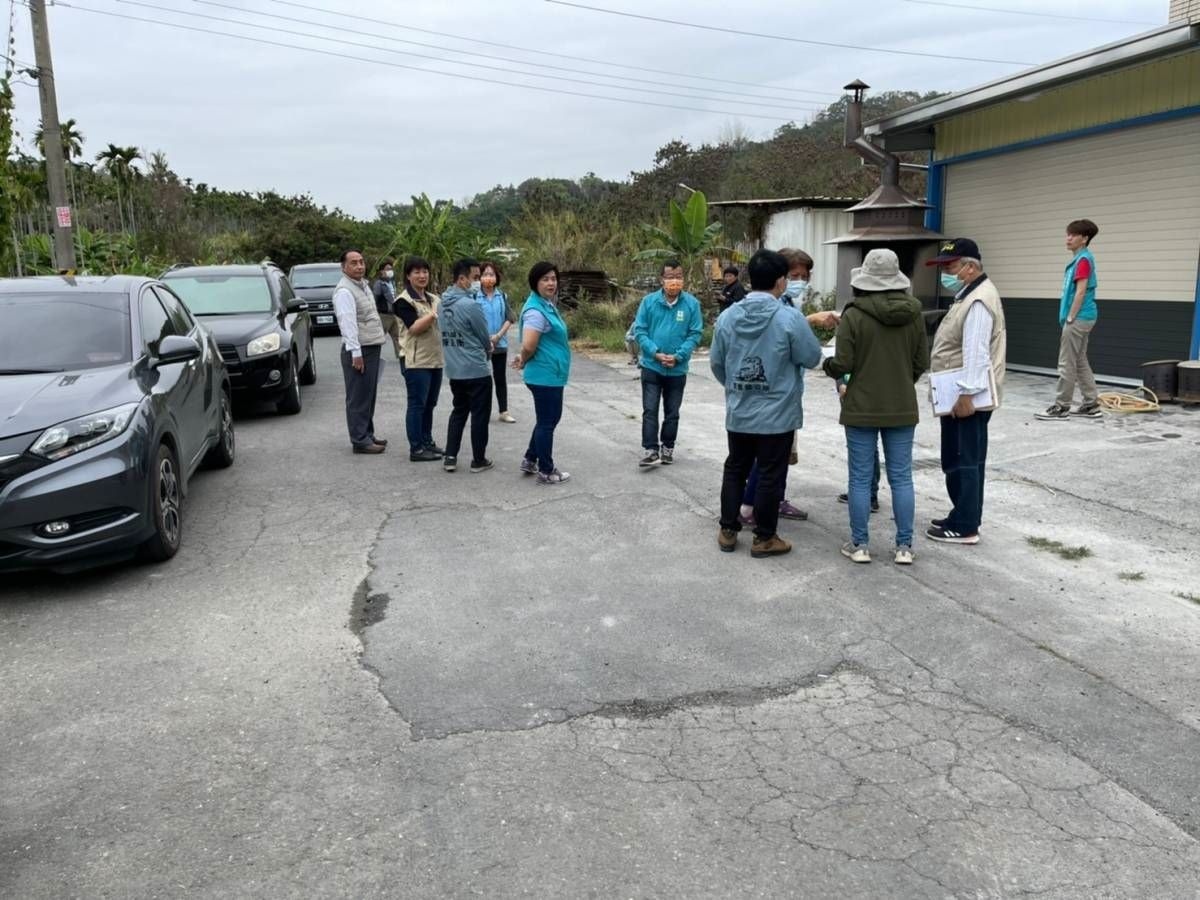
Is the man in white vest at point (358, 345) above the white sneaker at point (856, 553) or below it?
above

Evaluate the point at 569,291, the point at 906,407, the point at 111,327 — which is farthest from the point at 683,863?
the point at 569,291

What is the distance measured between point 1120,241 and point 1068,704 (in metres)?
9.42

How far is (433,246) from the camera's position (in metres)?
29.6

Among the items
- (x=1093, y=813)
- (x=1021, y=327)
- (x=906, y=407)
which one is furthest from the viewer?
(x=1021, y=327)

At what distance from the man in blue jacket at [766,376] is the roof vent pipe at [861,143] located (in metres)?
9.78

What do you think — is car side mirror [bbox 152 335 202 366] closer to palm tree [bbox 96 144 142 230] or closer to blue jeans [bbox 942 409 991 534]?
blue jeans [bbox 942 409 991 534]

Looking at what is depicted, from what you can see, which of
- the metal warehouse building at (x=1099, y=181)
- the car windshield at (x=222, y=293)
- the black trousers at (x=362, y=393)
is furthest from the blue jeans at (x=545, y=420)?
the metal warehouse building at (x=1099, y=181)

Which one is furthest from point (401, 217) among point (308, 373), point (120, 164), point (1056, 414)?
point (1056, 414)

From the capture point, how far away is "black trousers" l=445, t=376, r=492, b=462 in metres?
7.54

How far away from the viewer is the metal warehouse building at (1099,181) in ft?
34.4

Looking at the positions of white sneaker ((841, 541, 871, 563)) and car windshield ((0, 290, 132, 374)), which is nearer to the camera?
white sneaker ((841, 541, 871, 563))

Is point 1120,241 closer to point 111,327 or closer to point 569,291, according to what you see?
point 111,327

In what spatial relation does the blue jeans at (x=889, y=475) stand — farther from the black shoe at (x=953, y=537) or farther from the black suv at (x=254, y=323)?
the black suv at (x=254, y=323)

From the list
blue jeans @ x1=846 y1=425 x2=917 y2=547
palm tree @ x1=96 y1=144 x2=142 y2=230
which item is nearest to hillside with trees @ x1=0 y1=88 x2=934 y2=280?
palm tree @ x1=96 y1=144 x2=142 y2=230
